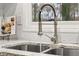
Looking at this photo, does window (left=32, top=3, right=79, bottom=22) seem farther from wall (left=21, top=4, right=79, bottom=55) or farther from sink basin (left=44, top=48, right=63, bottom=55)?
sink basin (left=44, top=48, right=63, bottom=55)

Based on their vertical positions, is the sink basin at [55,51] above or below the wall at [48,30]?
below

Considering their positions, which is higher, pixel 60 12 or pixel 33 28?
pixel 60 12

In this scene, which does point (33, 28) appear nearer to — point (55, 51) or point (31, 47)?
point (31, 47)

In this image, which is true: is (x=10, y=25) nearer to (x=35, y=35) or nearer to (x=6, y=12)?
(x=6, y=12)

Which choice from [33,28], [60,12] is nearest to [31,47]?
[33,28]

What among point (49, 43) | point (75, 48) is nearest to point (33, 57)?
point (49, 43)

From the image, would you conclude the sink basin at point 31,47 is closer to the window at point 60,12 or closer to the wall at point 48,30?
the wall at point 48,30

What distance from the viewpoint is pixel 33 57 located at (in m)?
1.25

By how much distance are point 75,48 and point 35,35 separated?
1.13 feet

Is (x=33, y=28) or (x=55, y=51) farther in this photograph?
(x=33, y=28)

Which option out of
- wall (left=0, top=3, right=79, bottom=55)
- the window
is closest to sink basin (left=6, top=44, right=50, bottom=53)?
wall (left=0, top=3, right=79, bottom=55)

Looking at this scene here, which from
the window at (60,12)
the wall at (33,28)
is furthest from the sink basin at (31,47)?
the window at (60,12)

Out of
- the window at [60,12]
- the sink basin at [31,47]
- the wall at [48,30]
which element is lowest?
the sink basin at [31,47]

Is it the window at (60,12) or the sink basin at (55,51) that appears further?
the window at (60,12)
